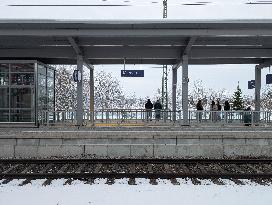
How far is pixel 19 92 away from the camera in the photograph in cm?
1606

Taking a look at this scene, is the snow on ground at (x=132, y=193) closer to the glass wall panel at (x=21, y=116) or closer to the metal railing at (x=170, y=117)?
the metal railing at (x=170, y=117)

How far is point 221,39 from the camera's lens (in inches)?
585

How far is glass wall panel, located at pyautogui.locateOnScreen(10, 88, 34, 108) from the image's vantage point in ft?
52.6

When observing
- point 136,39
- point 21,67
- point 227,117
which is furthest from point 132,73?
point 21,67

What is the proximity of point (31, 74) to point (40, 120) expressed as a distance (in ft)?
7.28

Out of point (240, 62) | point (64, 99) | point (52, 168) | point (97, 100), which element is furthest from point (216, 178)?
point (97, 100)

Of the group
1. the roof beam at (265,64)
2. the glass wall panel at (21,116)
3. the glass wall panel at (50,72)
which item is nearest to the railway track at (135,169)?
the glass wall panel at (21,116)

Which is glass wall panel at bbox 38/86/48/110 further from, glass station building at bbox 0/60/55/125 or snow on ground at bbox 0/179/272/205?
snow on ground at bbox 0/179/272/205

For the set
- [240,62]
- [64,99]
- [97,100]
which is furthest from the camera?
[97,100]

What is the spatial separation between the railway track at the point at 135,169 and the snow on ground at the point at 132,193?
1.04ft

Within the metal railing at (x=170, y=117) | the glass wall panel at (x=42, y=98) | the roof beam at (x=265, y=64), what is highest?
the roof beam at (x=265, y=64)

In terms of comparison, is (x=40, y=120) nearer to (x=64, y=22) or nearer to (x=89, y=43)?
(x=89, y=43)

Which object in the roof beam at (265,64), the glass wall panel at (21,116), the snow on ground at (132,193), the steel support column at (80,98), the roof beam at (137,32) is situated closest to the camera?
the snow on ground at (132,193)

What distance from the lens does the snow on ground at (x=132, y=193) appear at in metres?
6.72
